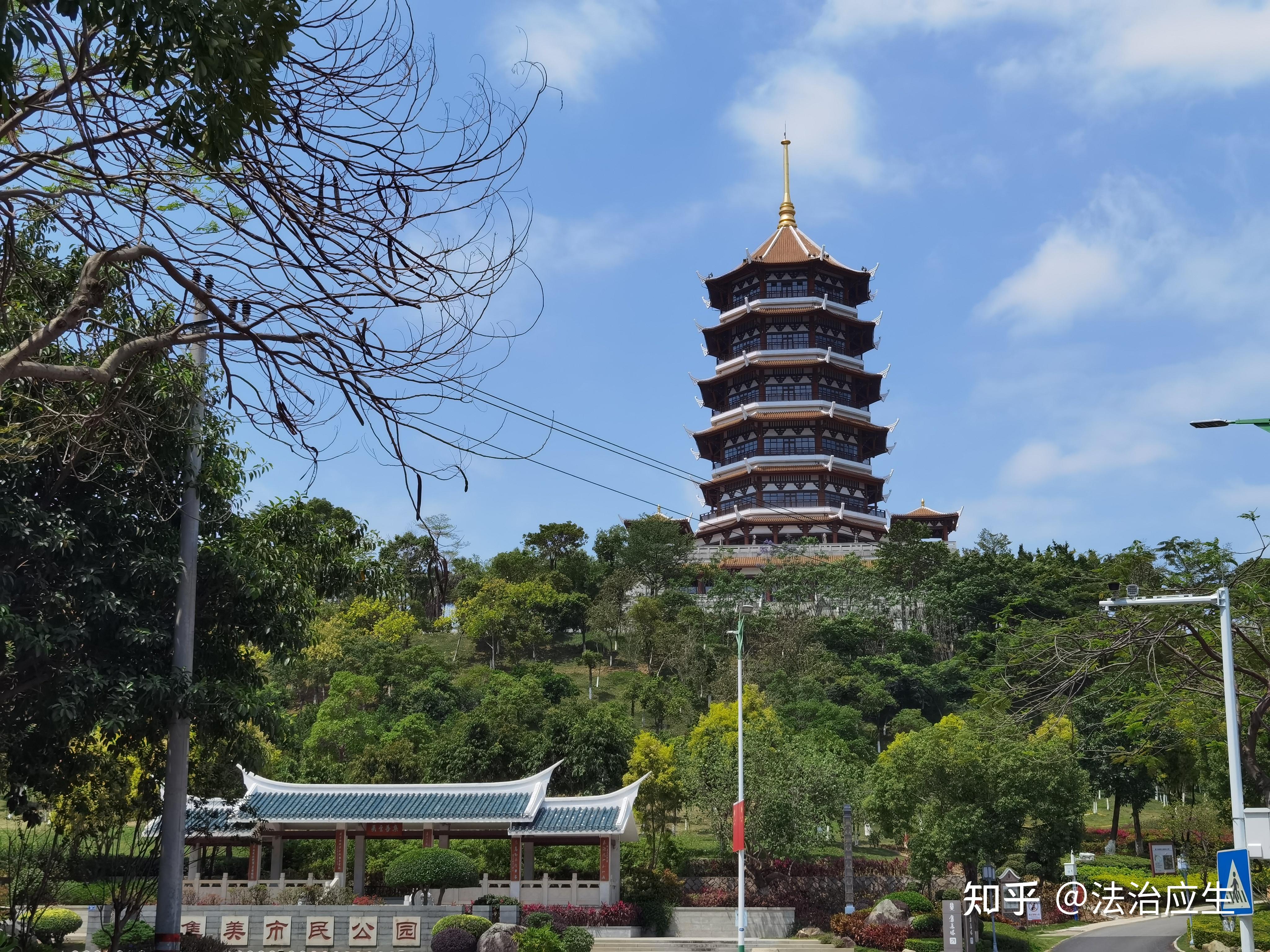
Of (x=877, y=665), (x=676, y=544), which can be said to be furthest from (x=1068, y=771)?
(x=676, y=544)

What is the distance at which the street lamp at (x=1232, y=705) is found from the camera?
38.7 ft

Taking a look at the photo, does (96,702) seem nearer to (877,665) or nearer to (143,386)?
(143,386)

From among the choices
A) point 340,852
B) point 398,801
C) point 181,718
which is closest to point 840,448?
point 398,801

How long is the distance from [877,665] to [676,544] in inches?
546

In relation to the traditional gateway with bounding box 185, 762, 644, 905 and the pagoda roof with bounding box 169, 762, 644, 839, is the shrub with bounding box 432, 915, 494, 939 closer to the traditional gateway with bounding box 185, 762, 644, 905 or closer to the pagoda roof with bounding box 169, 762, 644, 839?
the traditional gateway with bounding box 185, 762, 644, 905

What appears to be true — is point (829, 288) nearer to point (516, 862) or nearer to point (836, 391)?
point (836, 391)

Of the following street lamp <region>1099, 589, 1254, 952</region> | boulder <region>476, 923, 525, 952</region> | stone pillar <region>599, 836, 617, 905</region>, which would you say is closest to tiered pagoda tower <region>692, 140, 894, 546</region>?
stone pillar <region>599, 836, 617, 905</region>

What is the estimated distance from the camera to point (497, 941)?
23.0 m

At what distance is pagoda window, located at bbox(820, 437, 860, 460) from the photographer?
6912 centimetres

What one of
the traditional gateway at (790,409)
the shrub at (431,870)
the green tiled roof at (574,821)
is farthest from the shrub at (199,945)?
the traditional gateway at (790,409)

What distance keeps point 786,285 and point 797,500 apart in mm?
12968

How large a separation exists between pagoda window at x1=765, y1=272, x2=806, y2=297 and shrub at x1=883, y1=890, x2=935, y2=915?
46.5 metres

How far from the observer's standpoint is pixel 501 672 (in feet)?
180

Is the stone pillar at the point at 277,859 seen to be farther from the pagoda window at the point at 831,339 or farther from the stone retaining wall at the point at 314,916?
the pagoda window at the point at 831,339
